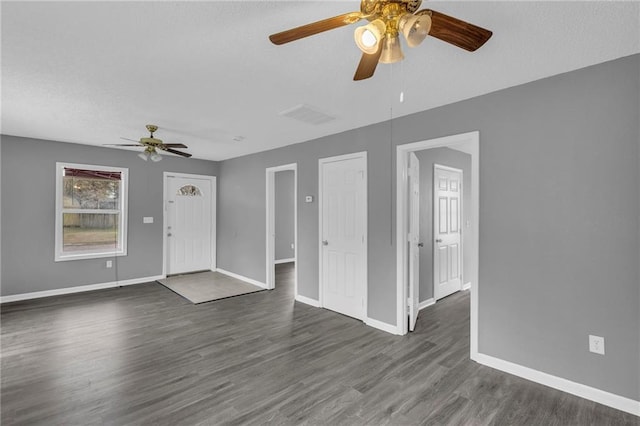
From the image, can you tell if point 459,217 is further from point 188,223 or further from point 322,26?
point 188,223

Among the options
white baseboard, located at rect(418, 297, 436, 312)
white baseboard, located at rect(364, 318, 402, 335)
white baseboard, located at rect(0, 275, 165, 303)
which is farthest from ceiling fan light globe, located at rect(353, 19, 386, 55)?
white baseboard, located at rect(0, 275, 165, 303)

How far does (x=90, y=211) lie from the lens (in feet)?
17.4

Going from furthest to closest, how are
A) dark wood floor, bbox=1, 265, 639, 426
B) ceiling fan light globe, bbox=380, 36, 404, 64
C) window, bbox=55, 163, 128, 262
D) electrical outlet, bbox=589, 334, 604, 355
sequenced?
window, bbox=55, 163, 128, 262
electrical outlet, bbox=589, 334, 604, 355
dark wood floor, bbox=1, 265, 639, 426
ceiling fan light globe, bbox=380, 36, 404, 64

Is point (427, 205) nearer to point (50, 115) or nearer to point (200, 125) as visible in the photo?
point (200, 125)

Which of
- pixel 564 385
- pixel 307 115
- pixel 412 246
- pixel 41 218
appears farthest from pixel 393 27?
pixel 41 218

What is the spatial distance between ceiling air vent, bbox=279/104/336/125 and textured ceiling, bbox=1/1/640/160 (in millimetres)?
86

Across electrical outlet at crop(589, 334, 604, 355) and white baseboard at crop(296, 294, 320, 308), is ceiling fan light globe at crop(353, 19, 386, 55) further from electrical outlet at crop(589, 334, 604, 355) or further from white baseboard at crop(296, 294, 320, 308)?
white baseboard at crop(296, 294, 320, 308)

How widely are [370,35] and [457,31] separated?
42 centimetres

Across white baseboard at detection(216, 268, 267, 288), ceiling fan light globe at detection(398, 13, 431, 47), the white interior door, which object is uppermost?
ceiling fan light globe at detection(398, 13, 431, 47)

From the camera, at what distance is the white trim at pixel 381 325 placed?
350 cm

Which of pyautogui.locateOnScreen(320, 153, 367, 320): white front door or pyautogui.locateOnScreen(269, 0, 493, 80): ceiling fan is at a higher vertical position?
pyautogui.locateOnScreen(269, 0, 493, 80): ceiling fan

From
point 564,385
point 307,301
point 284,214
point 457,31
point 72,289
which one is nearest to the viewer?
point 457,31

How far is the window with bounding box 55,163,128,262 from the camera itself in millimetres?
5000

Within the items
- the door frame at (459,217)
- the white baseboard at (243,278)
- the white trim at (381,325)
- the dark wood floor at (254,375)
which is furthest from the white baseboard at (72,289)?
the door frame at (459,217)
